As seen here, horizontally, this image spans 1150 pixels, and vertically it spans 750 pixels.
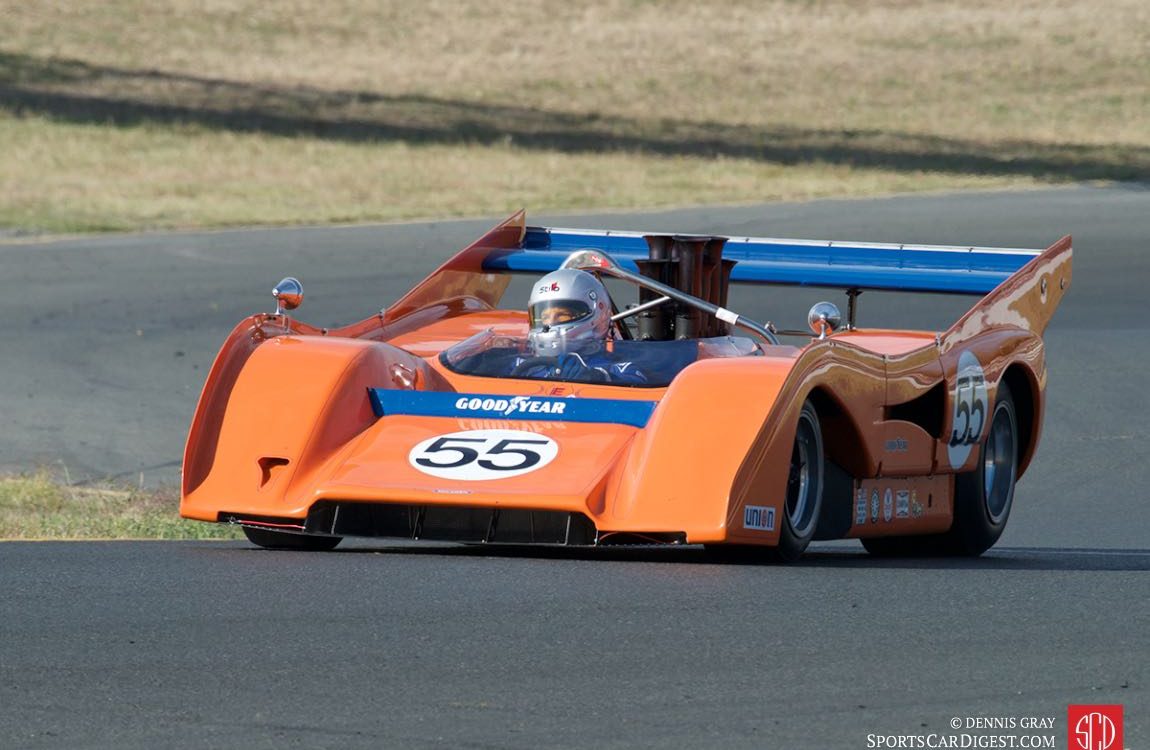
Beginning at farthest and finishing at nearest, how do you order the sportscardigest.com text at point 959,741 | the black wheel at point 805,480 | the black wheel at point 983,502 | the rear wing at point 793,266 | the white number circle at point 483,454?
the rear wing at point 793,266 < the black wheel at point 983,502 < the black wheel at point 805,480 < the white number circle at point 483,454 < the sportscardigest.com text at point 959,741

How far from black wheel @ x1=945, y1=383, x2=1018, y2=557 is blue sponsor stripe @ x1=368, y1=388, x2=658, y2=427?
2.00 metres

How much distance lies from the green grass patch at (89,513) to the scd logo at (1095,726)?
500 cm

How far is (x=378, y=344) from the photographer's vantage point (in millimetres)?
8492

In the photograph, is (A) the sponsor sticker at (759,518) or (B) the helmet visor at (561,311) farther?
(B) the helmet visor at (561,311)

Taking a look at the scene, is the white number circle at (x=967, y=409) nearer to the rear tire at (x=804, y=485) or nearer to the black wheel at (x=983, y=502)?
the black wheel at (x=983, y=502)

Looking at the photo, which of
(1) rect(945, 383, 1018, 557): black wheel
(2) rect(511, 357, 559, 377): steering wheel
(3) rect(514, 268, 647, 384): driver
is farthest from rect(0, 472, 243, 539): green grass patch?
(1) rect(945, 383, 1018, 557): black wheel

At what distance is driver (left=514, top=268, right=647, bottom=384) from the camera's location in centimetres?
852

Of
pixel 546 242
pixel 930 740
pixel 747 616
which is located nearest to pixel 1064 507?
pixel 546 242

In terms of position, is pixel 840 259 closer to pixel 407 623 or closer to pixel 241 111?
pixel 407 623

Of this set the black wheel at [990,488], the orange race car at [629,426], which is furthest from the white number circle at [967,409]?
the black wheel at [990,488]

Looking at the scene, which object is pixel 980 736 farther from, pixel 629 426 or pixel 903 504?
pixel 903 504

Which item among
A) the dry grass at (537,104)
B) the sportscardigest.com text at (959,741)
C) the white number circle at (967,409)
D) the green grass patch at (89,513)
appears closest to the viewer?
the sportscardigest.com text at (959,741)

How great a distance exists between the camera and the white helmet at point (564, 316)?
8.62 m

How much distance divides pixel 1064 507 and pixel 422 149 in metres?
22.5
